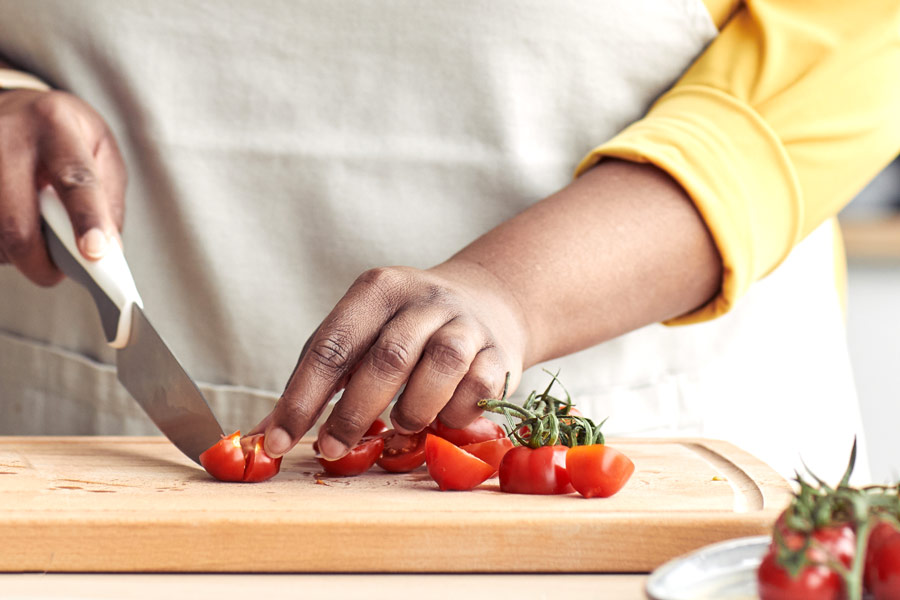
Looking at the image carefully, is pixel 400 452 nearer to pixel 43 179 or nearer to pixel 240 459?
pixel 240 459

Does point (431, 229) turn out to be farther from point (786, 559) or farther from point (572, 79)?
point (786, 559)

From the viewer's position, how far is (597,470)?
76 cm

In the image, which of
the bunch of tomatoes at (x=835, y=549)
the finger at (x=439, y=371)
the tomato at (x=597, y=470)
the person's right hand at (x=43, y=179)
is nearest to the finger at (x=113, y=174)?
the person's right hand at (x=43, y=179)

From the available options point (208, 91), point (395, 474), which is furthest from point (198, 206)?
point (395, 474)

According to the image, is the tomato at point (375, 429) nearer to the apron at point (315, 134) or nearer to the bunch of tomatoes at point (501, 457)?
the bunch of tomatoes at point (501, 457)

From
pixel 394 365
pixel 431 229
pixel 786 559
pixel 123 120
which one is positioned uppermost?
pixel 123 120

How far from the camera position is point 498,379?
2.72 feet

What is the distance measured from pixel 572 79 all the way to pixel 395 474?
1.87 feet

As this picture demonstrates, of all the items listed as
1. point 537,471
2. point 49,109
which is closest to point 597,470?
point 537,471

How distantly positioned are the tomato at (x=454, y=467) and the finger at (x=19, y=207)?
513 millimetres

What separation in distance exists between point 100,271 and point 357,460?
1.07 feet

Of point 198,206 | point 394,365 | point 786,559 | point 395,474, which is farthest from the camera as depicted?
point 198,206

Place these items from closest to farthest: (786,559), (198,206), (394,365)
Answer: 1. (786,559)
2. (394,365)
3. (198,206)

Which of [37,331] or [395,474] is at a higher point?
[37,331]
